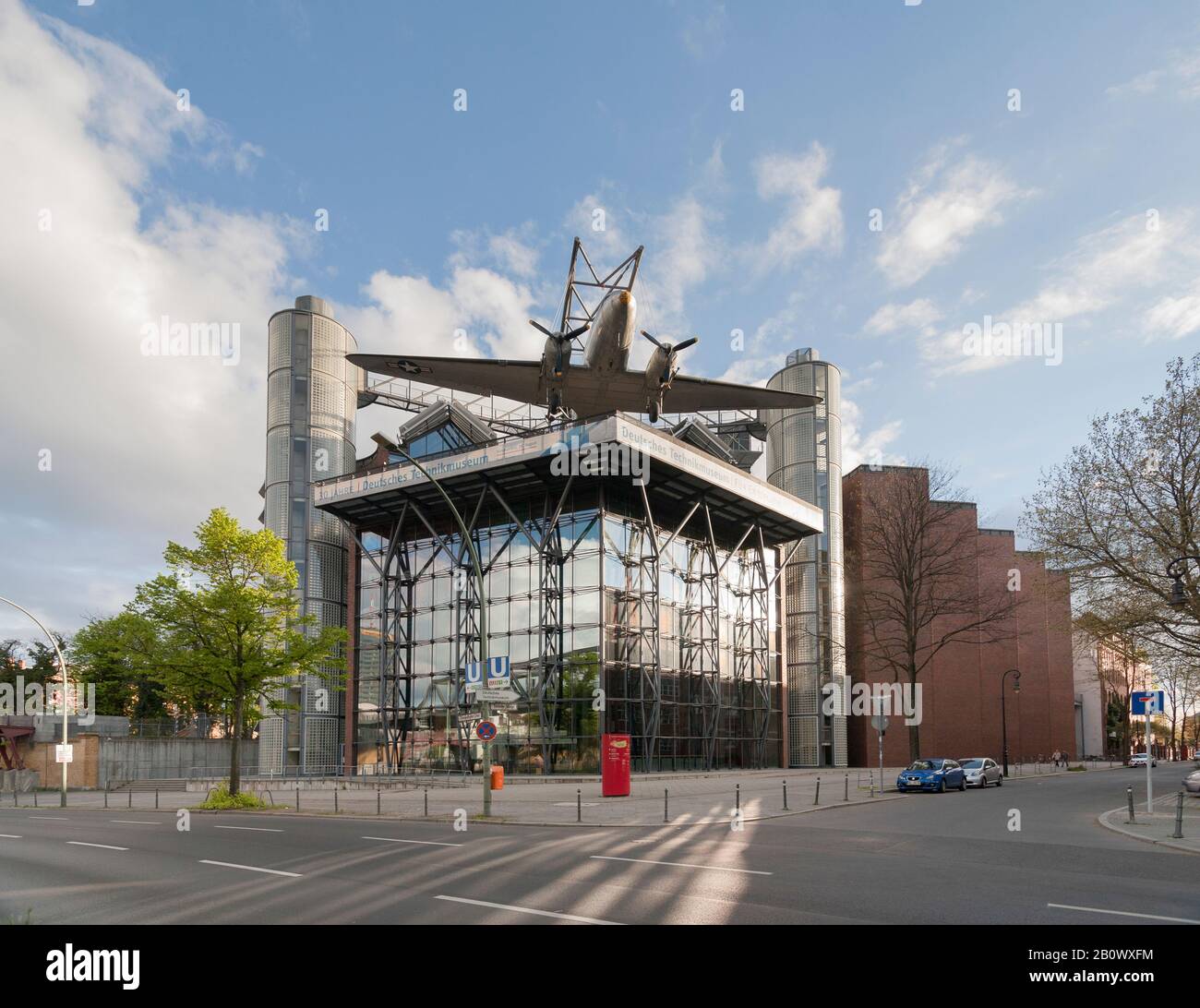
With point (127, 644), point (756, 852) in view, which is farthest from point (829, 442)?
point (756, 852)

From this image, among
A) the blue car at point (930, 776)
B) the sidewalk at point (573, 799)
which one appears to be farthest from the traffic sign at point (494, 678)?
the blue car at point (930, 776)

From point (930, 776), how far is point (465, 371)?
27788 mm

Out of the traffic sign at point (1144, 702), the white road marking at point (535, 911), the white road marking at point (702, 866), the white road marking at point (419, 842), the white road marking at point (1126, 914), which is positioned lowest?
the white road marking at point (419, 842)

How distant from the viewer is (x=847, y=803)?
92.1ft

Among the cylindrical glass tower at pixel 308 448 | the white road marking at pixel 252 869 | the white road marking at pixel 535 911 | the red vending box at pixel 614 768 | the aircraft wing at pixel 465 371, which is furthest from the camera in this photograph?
the cylindrical glass tower at pixel 308 448

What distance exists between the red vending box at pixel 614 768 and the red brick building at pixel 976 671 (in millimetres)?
28644

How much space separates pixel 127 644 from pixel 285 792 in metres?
13.2

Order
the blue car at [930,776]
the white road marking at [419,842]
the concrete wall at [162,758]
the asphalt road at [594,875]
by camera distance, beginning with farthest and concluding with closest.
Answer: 1. the concrete wall at [162,758]
2. the blue car at [930,776]
3. the white road marking at [419,842]
4. the asphalt road at [594,875]

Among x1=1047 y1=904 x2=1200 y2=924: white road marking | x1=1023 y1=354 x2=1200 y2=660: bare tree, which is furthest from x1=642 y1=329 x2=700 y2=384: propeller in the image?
x1=1047 y1=904 x2=1200 y2=924: white road marking

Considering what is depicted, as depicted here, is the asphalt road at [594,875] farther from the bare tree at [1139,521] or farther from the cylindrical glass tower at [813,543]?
the cylindrical glass tower at [813,543]

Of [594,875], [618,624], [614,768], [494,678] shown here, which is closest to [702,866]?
[594,875]

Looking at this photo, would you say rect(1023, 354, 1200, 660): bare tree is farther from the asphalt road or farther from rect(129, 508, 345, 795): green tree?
rect(129, 508, 345, 795): green tree

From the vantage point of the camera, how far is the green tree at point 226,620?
29.0m
